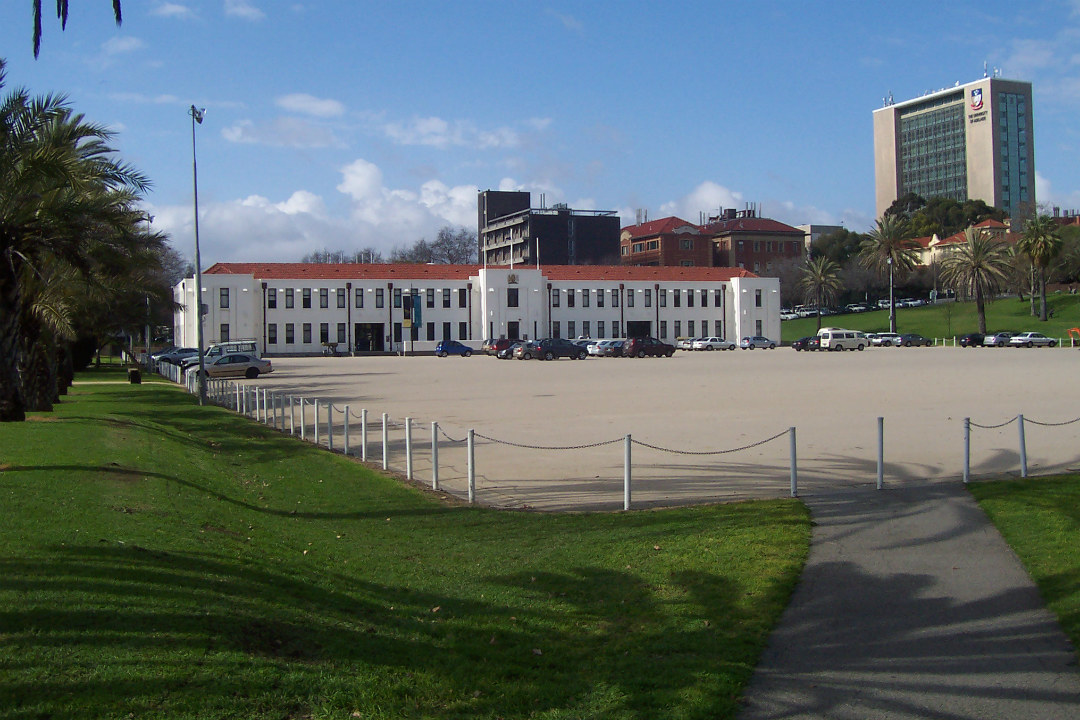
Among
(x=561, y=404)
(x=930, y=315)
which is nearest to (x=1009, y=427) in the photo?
(x=561, y=404)

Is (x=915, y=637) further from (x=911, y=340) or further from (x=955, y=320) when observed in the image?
(x=955, y=320)

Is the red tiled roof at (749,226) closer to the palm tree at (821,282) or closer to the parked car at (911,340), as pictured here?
the palm tree at (821,282)

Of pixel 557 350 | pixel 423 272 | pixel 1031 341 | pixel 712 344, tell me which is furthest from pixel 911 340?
pixel 423 272

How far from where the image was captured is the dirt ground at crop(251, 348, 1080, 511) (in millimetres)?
13797

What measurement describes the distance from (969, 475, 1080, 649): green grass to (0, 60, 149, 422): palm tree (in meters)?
16.9

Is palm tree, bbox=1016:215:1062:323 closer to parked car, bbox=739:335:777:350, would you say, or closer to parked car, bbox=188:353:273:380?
parked car, bbox=739:335:777:350

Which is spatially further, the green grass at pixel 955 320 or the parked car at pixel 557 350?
the green grass at pixel 955 320

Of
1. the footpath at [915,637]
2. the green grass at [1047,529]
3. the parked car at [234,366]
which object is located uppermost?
the parked car at [234,366]

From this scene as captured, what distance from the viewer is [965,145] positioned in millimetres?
173000

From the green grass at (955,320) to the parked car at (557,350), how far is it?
4769 cm

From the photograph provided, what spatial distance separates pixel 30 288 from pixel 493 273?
72601 millimetres

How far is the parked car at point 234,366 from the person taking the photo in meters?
48.7

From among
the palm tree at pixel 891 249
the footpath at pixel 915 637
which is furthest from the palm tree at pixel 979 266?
the footpath at pixel 915 637

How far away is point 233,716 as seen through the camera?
4.86 m
